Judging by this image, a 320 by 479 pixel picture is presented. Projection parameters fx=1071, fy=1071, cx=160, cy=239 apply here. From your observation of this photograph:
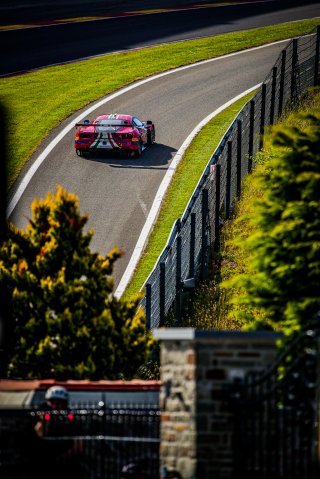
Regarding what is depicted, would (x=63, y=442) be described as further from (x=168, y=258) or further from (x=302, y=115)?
(x=168, y=258)

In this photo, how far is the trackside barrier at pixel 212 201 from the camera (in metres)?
22.0

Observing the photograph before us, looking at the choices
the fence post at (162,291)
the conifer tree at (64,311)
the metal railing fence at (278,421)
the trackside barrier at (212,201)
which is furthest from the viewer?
the trackside barrier at (212,201)

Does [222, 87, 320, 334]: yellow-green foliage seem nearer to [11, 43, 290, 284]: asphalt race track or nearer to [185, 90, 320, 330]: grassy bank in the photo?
[185, 90, 320, 330]: grassy bank

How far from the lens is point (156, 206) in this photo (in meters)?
30.5

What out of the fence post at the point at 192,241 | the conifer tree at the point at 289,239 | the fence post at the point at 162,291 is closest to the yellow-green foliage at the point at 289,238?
the conifer tree at the point at 289,239

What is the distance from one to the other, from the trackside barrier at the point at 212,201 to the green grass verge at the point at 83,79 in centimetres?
766

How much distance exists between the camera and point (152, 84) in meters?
43.8

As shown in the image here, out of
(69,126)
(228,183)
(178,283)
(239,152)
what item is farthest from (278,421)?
(69,126)

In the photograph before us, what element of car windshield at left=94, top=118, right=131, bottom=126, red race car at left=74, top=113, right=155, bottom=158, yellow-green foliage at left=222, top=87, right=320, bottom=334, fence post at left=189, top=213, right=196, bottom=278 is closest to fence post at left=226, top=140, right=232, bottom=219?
fence post at left=189, top=213, right=196, bottom=278

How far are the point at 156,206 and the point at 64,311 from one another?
15.7 meters

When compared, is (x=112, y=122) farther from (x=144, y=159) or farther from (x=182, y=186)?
(x=182, y=186)

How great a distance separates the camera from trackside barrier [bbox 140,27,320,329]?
72.0 ft

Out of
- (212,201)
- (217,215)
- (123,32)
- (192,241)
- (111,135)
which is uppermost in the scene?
(123,32)

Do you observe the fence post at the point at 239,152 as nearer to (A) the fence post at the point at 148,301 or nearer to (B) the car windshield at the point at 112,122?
(B) the car windshield at the point at 112,122
